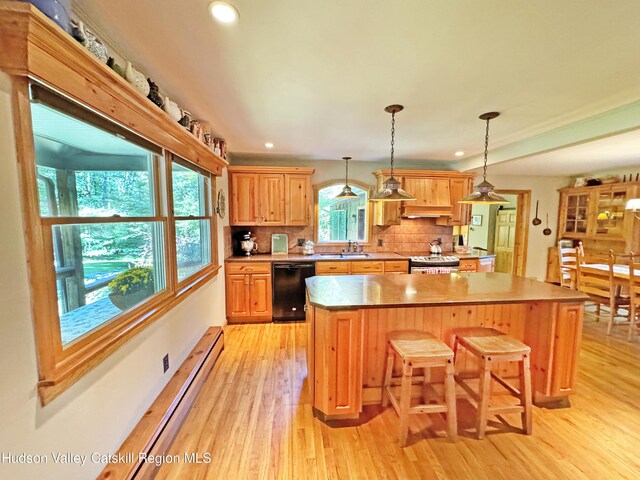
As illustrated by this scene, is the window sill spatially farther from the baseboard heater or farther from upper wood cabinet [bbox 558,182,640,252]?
upper wood cabinet [bbox 558,182,640,252]

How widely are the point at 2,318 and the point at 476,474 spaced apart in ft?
7.69

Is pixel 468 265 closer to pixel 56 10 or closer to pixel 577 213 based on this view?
pixel 577 213

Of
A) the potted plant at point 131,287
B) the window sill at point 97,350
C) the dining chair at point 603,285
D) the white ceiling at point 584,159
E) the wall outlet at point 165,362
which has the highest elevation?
the white ceiling at point 584,159

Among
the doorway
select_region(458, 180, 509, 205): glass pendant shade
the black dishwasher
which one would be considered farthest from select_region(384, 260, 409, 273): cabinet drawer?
the doorway

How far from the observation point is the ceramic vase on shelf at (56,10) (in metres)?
0.92

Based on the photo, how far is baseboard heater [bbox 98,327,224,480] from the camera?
1.36 m

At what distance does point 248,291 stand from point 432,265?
2.76m

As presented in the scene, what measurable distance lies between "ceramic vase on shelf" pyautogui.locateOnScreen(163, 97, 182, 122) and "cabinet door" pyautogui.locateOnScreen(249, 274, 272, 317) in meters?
2.28

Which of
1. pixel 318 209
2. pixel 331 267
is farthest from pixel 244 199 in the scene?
pixel 331 267

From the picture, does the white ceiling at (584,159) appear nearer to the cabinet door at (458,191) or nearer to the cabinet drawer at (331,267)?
the cabinet door at (458,191)

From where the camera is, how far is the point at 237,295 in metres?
3.75

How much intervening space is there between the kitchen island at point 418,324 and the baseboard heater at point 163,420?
0.95 meters

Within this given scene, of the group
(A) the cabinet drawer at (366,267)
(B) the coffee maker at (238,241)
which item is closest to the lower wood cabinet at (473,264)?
(A) the cabinet drawer at (366,267)

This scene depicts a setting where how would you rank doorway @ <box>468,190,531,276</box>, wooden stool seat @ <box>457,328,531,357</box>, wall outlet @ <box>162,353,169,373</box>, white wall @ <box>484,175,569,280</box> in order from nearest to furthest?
wooden stool seat @ <box>457,328,531,357</box>, wall outlet @ <box>162,353,169,373</box>, white wall @ <box>484,175,569,280</box>, doorway @ <box>468,190,531,276</box>
